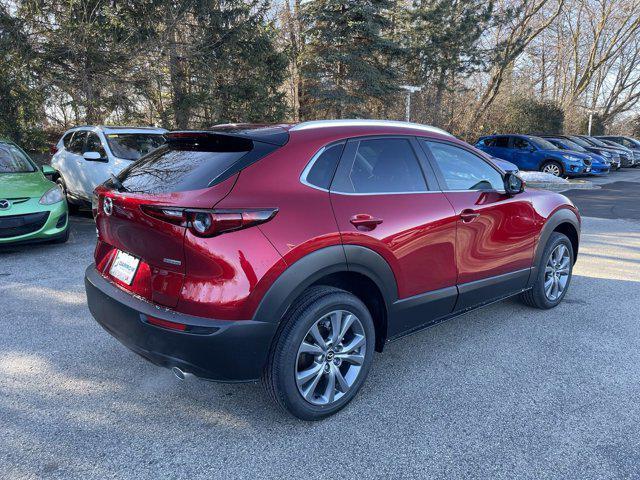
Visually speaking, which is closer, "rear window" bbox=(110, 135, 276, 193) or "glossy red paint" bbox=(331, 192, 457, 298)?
"rear window" bbox=(110, 135, 276, 193)

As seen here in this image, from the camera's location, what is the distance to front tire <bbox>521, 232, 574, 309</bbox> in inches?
175

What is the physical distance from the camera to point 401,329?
3.19m

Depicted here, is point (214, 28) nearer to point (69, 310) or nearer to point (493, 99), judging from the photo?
point (69, 310)

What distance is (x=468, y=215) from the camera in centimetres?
352

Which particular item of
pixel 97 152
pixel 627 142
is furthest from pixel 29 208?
pixel 627 142

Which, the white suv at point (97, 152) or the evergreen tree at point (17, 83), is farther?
the evergreen tree at point (17, 83)

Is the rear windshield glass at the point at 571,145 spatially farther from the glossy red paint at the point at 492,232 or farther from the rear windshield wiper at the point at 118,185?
the rear windshield wiper at the point at 118,185

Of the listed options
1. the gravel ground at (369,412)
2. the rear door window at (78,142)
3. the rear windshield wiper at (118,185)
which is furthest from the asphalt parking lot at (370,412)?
the rear door window at (78,142)

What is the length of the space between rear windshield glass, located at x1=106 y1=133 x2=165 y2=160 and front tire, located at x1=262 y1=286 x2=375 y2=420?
6230mm

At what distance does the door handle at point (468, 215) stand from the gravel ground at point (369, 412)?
1.04 meters

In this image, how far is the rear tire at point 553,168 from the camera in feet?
57.2

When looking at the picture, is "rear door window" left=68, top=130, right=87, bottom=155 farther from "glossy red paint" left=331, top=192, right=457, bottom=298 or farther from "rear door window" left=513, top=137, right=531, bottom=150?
"rear door window" left=513, top=137, right=531, bottom=150

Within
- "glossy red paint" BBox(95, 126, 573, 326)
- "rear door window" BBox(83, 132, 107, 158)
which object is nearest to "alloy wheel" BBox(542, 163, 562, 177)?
"rear door window" BBox(83, 132, 107, 158)

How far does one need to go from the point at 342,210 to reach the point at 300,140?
482 millimetres
